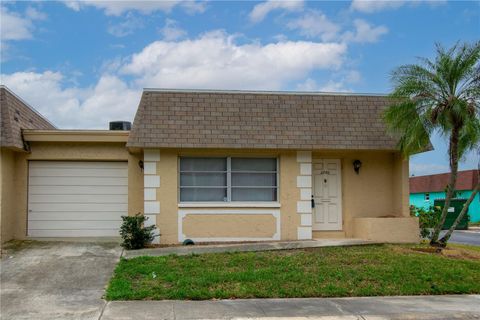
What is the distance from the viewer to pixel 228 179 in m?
13.8

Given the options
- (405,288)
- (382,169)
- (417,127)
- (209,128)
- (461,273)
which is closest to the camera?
(405,288)

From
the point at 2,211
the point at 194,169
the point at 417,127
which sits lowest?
the point at 2,211

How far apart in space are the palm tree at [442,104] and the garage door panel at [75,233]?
26.2ft

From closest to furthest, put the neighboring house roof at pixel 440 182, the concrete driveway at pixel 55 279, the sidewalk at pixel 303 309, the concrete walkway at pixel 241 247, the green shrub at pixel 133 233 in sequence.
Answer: the sidewalk at pixel 303 309 < the concrete driveway at pixel 55 279 < the concrete walkway at pixel 241 247 < the green shrub at pixel 133 233 < the neighboring house roof at pixel 440 182

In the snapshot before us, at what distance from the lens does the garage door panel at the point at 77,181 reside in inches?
554

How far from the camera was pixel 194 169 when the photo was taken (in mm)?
13805

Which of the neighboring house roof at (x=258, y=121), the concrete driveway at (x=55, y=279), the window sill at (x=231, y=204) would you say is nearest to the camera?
the concrete driveway at (x=55, y=279)

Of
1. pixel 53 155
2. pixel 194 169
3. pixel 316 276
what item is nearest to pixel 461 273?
pixel 316 276

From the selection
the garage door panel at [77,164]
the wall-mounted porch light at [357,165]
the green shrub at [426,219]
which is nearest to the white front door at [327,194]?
the wall-mounted porch light at [357,165]

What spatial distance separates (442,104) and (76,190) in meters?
9.76

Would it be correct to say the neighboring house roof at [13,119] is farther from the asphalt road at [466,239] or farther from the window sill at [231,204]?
the asphalt road at [466,239]

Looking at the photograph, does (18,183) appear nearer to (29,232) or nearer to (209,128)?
(29,232)

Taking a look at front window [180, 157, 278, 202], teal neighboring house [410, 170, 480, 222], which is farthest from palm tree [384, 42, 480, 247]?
teal neighboring house [410, 170, 480, 222]

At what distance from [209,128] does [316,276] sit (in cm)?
523
